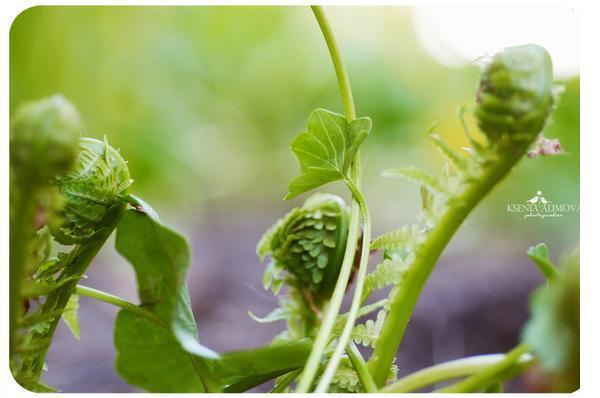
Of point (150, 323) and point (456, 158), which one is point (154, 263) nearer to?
point (150, 323)

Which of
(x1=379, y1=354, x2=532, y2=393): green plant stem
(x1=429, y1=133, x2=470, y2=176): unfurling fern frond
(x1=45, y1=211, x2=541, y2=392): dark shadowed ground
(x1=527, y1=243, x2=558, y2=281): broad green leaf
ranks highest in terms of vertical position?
(x1=429, y1=133, x2=470, y2=176): unfurling fern frond

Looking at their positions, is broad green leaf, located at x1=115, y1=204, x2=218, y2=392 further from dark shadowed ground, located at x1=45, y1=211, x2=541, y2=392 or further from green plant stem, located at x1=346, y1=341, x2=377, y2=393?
dark shadowed ground, located at x1=45, y1=211, x2=541, y2=392

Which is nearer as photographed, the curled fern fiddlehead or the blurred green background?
the curled fern fiddlehead

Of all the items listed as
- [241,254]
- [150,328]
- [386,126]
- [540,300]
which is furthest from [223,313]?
[540,300]

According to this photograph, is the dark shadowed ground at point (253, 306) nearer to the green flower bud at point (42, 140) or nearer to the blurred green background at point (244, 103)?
the blurred green background at point (244, 103)

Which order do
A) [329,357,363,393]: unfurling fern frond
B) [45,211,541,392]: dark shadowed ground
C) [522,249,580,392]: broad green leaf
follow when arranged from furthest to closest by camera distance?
[45,211,541,392]: dark shadowed ground < [329,357,363,393]: unfurling fern frond < [522,249,580,392]: broad green leaf

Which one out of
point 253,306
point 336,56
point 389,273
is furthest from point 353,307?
point 253,306

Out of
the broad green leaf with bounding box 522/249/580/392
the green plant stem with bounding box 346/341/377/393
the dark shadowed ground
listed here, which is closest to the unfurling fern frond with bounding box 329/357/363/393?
the green plant stem with bounding box 346/341/377/393

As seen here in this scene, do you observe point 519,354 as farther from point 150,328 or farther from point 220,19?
point 220,19
